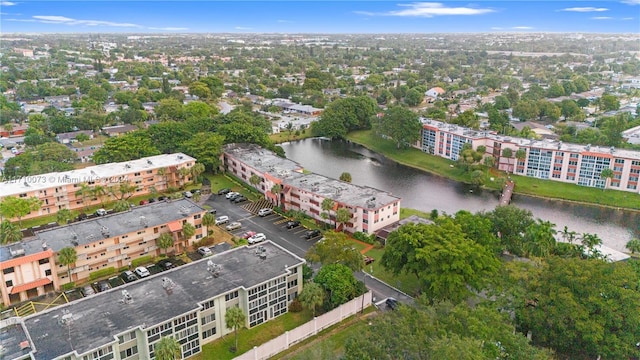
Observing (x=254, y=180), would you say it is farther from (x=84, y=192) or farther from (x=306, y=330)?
(x=306, y=330)

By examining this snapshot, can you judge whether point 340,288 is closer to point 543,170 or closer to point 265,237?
point 265,237

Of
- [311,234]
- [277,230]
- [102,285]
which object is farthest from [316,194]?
[102,285]

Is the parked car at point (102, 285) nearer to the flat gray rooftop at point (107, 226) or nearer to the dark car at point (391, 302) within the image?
the flat gray rooftop at point (107, 226)

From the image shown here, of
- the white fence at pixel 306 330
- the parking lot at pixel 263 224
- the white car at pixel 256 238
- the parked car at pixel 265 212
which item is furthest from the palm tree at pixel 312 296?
the parked car at pixel 265 212

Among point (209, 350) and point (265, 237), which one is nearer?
point (209, 350)

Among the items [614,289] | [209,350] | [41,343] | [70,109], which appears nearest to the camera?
[41,343]

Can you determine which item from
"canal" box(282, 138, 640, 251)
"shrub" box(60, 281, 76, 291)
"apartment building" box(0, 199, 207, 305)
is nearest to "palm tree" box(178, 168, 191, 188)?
"apartment building" box(0, 199, 207, 305)

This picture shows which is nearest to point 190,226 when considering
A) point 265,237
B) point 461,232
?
point 265,237
